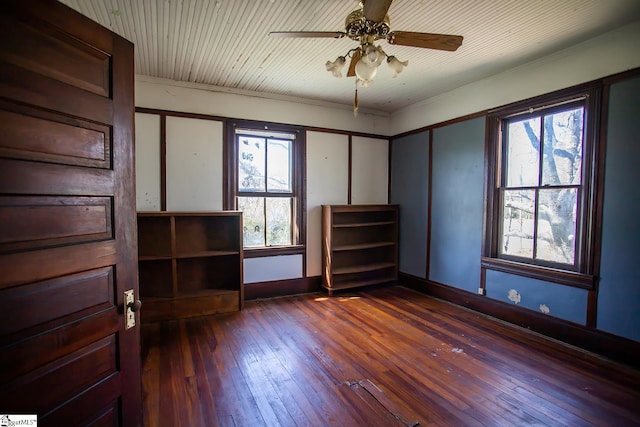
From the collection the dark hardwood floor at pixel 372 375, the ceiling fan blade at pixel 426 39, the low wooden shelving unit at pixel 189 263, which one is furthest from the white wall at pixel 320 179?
the ceiling fan blade at pixel 426 39

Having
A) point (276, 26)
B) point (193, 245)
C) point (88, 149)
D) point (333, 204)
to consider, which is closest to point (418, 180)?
point (333, 204)

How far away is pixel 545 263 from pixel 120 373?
12.2 ft

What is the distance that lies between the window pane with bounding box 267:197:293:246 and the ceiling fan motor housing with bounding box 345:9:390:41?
2.63m

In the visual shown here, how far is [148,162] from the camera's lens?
3.58 meters

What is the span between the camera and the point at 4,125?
94 cm

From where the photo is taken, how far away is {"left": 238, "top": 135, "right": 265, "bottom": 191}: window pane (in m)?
4.09

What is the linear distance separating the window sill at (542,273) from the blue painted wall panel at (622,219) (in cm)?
12

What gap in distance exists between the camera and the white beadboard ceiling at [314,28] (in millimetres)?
2260

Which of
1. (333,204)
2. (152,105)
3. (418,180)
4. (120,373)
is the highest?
(152,105)

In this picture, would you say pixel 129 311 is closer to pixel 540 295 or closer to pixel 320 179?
pixel 320 179

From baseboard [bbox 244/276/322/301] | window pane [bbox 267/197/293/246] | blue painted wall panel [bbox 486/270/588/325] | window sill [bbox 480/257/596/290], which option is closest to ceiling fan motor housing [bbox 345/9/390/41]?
window pane [bbox 267/197/293/246]

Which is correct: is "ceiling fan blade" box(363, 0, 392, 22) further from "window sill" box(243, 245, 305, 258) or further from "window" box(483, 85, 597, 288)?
"window sill" box(243, 245, 305, 258)

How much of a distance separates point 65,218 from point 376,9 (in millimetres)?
1966

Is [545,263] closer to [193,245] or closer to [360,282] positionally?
[360,282]
